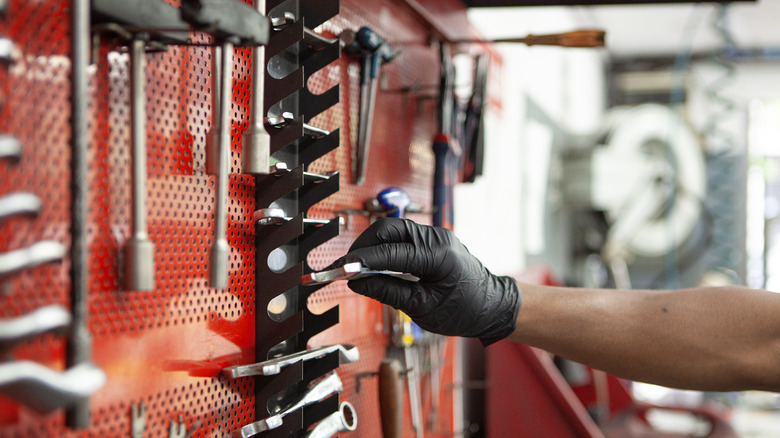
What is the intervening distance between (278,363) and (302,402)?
9 centimetres

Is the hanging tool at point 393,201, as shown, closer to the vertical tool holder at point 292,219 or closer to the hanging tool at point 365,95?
the hanging tool at point 365,95

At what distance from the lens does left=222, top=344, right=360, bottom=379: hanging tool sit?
90cm

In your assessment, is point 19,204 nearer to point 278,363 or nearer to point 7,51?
point 7,51

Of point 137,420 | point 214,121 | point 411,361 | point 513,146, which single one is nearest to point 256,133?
point 214,121

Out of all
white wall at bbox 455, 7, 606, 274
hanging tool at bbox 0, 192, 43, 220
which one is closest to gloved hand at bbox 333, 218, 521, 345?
hanging tool at bbox 0, 192, 43, 220

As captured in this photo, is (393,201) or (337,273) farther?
(393,201)

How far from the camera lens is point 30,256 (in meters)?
0.61

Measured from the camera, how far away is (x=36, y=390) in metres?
0.57

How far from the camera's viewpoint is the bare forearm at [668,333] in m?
1.23

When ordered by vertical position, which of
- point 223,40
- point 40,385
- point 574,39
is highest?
point 574,39

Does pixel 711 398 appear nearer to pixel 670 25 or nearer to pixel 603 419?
pixel 603 419

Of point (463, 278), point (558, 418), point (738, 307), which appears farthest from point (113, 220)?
point (558, 418)

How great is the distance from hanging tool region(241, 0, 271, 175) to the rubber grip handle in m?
0.57

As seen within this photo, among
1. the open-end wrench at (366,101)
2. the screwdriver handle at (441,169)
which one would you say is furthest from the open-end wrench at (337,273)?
the screwdriver handle at (441,169)
